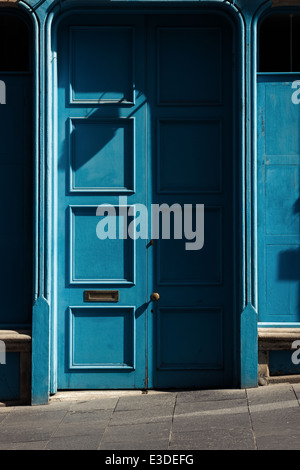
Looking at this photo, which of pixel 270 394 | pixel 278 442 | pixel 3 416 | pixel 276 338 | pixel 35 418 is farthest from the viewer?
pixel 276 338

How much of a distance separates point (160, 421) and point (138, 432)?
36 cm

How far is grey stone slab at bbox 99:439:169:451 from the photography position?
6.02m

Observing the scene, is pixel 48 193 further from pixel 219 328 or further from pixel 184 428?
pixel 184 428

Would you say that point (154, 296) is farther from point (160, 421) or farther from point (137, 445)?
point (137, 445)

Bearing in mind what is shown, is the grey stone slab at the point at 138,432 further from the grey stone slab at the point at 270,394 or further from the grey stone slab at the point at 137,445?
the grey stone slab at the point at 270,394

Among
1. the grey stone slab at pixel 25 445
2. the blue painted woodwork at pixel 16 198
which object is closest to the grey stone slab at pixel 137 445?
the grey stone slab at pixel 25 445

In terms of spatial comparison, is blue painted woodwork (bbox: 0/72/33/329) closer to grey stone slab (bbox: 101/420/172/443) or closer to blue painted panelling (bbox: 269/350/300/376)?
grey stone slab (bbox: 101/420/172/443)

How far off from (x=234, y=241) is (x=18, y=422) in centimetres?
273

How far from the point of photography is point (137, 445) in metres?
6.11

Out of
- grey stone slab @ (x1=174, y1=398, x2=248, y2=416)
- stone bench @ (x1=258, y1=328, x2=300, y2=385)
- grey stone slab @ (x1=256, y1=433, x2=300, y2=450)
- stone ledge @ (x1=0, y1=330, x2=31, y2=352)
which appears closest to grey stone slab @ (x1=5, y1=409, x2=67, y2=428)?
stone ledge @ (x1=0, y1=330, x2=31, y2=352)

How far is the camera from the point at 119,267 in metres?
8.00

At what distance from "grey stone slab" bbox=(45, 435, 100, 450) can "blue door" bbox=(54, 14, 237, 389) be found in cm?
157

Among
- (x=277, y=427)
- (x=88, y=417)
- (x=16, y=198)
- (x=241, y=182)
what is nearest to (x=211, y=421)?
(x=277, y=427)
